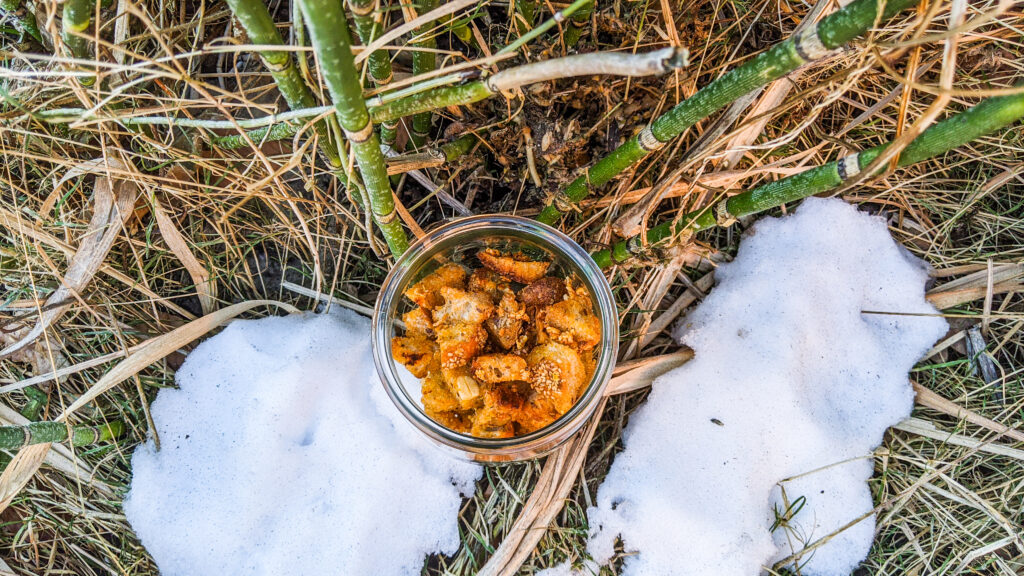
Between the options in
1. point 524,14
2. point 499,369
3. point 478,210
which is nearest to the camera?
point 499,369

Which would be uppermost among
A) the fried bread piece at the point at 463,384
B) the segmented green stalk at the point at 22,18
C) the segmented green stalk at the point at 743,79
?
the segmented green stalk at the point at 22,18

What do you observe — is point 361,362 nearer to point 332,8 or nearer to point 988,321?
point 332,8

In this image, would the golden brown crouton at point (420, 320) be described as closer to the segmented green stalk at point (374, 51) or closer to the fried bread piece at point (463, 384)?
the fried bread piece at point (463, 384)

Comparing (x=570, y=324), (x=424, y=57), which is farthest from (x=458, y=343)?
(x=424, y=57)

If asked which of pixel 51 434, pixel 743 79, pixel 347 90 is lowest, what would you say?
pixel 51 434

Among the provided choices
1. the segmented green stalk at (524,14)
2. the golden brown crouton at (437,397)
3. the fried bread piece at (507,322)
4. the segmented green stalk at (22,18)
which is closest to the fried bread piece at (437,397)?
the golden brown crouton at (437,397)

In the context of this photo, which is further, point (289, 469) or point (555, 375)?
point (289, 469)

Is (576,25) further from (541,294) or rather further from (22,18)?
(22,18)
